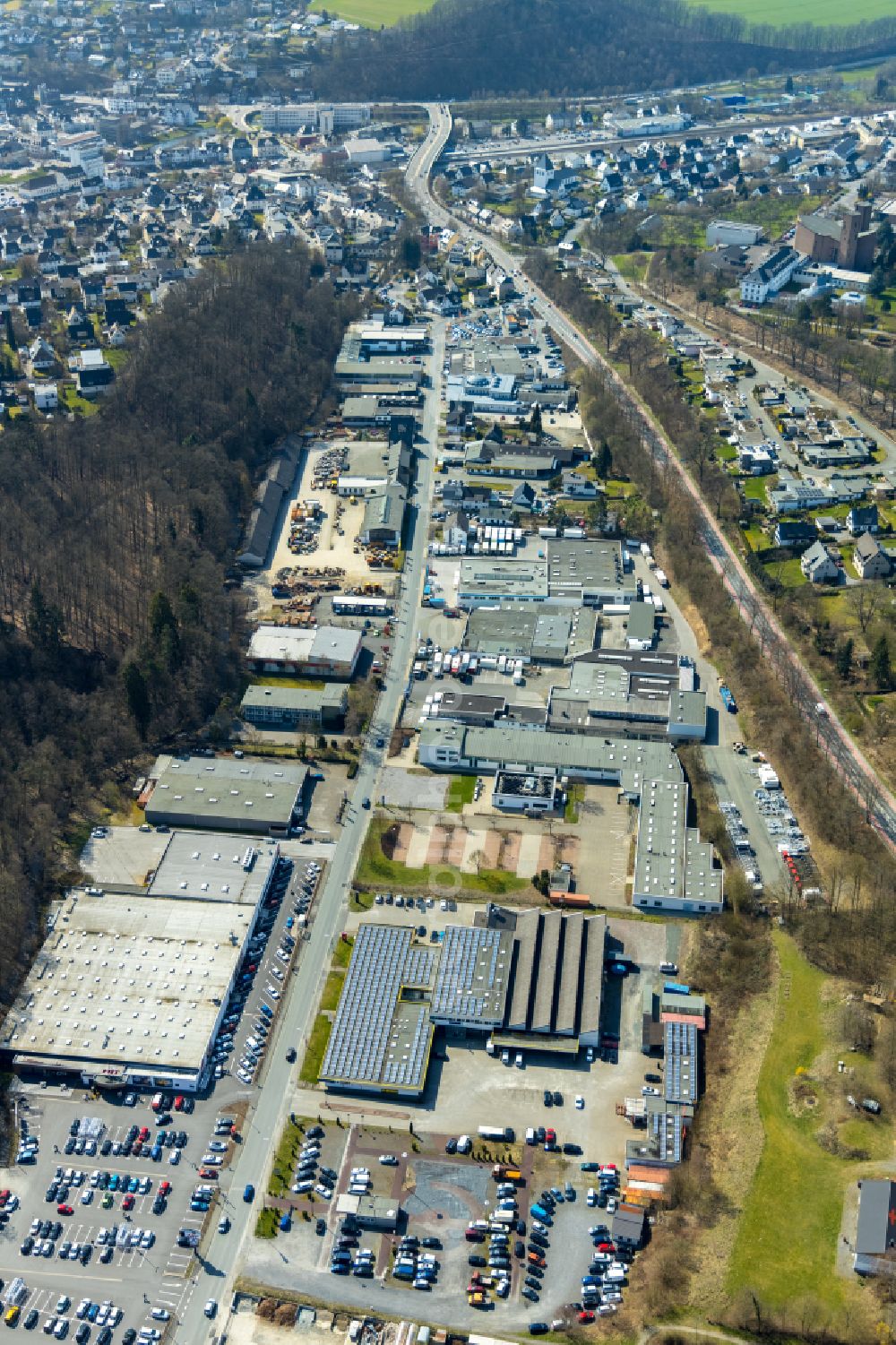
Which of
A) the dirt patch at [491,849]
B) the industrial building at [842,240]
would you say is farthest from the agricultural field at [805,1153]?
the industrial building at [842,240]

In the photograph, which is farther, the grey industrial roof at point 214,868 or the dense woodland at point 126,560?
the dense woodland at point 126,560

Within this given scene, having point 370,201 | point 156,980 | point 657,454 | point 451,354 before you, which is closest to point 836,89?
point 370,201

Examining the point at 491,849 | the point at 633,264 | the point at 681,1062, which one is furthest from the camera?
the point at 633,264

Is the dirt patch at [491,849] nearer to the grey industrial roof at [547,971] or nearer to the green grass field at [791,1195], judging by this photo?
the grey industrial roof at [547,971]

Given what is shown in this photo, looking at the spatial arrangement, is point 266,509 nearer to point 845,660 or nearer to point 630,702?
point 630,702

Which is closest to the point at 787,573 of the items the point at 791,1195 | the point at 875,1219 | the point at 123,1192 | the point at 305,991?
the point at 305,991

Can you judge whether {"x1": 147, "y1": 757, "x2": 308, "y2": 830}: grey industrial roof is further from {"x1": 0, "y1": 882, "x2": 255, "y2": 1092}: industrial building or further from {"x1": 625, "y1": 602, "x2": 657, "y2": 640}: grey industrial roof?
{"x1": 625, "y1": 602, "x2": 657, "y2": 640}: grey industrial roof
